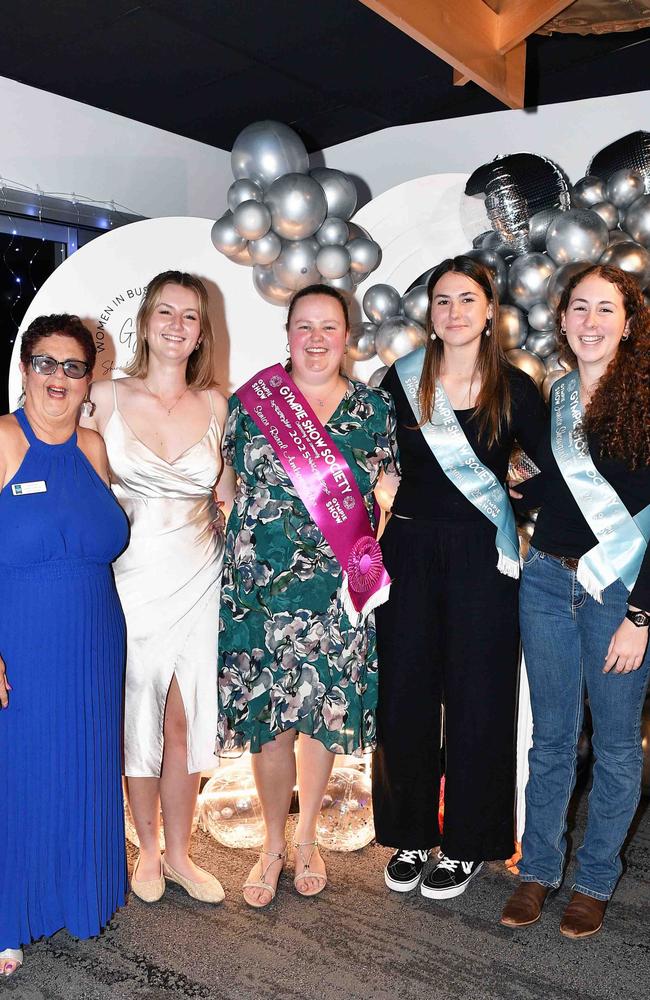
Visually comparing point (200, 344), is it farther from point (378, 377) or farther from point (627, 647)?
point (627, 647)

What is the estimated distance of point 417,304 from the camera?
110 inches

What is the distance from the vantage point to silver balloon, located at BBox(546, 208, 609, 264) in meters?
2.57

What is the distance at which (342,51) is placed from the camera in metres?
3.27

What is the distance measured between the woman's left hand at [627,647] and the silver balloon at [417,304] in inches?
46.2

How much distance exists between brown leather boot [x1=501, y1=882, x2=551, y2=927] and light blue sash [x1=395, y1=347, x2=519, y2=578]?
79 centimetres

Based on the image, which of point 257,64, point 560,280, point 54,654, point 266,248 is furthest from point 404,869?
point 257,64

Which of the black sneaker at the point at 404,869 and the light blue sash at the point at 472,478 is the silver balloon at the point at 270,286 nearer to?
the light blue sash at the point at 472,478

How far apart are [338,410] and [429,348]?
294 mm

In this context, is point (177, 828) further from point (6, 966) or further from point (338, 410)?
point (338, 410)

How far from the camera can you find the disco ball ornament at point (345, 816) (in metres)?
2.66

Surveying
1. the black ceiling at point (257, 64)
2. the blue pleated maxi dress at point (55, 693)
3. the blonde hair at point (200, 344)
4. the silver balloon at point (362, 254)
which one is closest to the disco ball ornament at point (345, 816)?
the blue pleated maxi dress at point (55, 693)

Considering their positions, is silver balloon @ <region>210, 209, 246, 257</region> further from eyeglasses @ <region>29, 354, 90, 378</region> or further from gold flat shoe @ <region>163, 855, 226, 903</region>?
gold flat shoe @ <region>163, 855, 226, 903</region>

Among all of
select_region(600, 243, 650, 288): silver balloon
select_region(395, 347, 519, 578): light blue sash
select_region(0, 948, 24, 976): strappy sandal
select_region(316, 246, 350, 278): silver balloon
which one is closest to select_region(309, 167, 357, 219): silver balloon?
select_region(316, 246, 350, 278): silver balloon

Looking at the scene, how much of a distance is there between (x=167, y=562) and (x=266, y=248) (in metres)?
1.17
